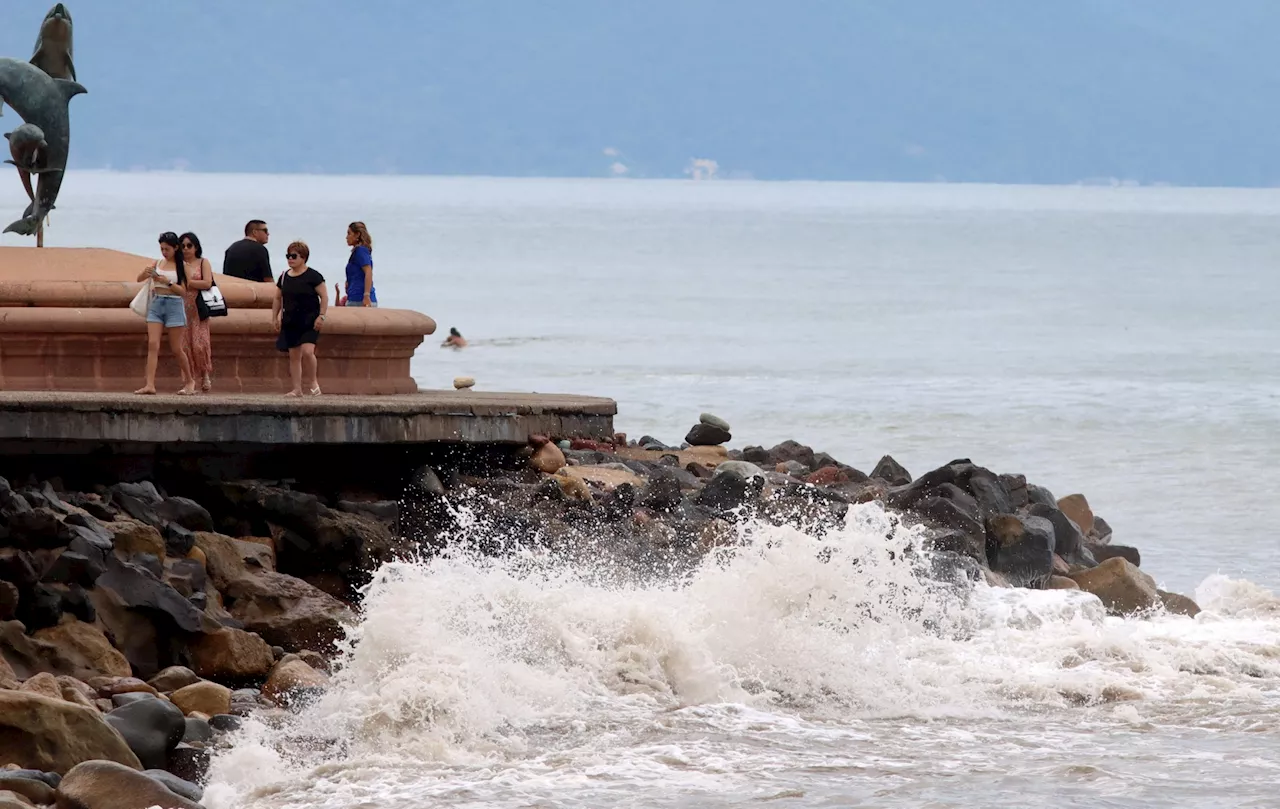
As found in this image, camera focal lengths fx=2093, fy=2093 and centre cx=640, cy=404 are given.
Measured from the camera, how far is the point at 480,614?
1157 cm

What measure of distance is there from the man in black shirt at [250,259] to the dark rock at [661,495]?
3315 millimetres

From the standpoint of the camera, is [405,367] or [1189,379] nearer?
[405,367]

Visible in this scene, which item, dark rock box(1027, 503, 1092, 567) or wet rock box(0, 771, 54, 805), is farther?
dark rock box(1027, 503, 1092, 567)

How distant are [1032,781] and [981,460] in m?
17.4

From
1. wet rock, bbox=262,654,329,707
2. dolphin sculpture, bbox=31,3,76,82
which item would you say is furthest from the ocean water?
dolphin sculpture, bbox=31,3,76,82

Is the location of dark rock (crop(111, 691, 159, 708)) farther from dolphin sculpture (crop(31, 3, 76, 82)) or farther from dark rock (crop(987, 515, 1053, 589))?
dolphin sculpture (crop(31, 3, 76, 82))

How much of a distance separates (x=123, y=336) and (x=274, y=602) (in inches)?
115

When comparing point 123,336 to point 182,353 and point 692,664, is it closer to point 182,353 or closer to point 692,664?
point 182,353

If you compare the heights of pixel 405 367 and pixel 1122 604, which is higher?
pixel 405 367

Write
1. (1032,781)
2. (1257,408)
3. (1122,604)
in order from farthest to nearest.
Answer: (1257,408) → (1122,604) → (1032,781)

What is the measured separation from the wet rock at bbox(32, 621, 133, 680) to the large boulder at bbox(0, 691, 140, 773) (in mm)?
1490

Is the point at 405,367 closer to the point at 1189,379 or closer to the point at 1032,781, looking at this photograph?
the point at 1032,781

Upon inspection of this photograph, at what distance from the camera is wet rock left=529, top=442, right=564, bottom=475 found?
1477 cm

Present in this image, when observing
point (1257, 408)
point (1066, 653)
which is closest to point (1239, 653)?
point (1066, 653)
